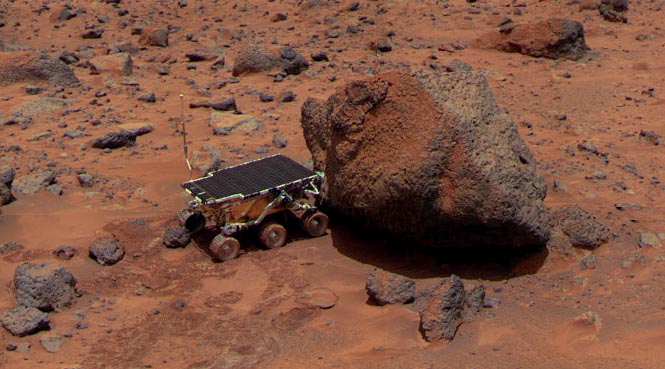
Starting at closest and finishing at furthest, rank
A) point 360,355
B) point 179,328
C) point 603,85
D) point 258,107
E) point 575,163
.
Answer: point 360,355 → point 179,328 → point 575,163 → point 258,107 → point 603,85

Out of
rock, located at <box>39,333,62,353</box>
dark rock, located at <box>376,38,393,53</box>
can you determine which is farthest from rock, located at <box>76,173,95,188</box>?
dark rock, located at <box>376,38,393,53</box>

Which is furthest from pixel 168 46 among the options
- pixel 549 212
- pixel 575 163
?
pixel 549 212

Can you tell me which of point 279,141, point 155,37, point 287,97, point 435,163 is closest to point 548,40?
point 287,97

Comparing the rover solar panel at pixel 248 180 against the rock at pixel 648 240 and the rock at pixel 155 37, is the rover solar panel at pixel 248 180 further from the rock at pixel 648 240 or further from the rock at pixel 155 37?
the rock at pixel 155 37

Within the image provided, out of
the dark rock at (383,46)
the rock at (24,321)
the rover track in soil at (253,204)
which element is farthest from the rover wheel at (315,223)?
the dark rock at (383,46)

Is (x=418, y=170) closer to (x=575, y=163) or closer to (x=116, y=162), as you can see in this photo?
(x=575, y=163)

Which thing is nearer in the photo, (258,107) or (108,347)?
(108,347)
